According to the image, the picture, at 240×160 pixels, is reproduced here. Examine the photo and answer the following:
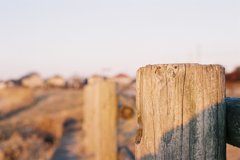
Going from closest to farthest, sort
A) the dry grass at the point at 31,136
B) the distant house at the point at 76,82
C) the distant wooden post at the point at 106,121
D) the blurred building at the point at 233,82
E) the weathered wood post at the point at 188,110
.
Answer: the weathered wood post at the point at 188,110, the distant wooden post at the point at 106,121, the dry grass at the point at 31,136, the blurred building at the point at 233,82, the distant house at the point at 76,82

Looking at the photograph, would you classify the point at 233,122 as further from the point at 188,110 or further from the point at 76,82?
the point at 76,82

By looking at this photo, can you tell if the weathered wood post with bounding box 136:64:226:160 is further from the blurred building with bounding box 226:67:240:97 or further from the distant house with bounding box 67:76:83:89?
the distant house with bounding box 67:76:83:89

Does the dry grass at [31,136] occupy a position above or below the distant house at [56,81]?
above

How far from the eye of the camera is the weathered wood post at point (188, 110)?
69.0 inches

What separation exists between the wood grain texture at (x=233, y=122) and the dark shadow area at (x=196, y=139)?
50 millimetres

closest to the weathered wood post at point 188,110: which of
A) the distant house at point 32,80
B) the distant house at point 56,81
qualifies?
the distant house at point 56,81

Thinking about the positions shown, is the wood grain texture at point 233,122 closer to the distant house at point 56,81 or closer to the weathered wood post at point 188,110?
the weathered wood post at point 188,110

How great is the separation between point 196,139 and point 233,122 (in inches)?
7.2

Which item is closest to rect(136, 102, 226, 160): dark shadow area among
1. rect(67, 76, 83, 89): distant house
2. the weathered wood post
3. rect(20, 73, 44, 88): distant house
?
the weathered wood post

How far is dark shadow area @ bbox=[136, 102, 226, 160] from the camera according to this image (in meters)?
1.76

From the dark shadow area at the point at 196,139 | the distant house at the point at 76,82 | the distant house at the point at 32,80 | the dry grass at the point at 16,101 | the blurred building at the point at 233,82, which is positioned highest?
the dark shadow area at the point at 196,139

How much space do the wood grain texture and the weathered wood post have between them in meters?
0.03

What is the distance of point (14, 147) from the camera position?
10.3 metres

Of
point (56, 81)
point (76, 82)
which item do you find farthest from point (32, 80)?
point (76, 82)
